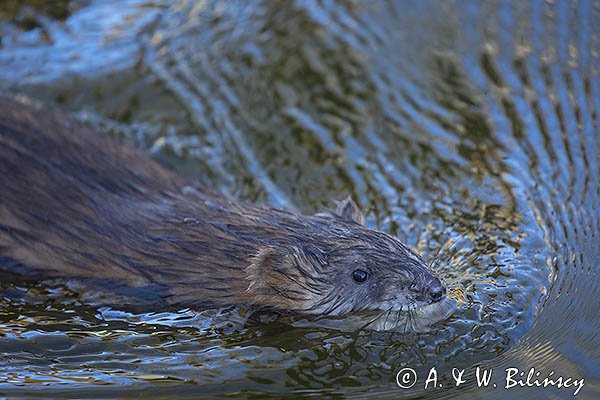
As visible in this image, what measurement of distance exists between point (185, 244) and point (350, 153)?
162 centimetres

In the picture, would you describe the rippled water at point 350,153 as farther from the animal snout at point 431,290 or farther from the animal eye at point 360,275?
the animal eye at point 360,275

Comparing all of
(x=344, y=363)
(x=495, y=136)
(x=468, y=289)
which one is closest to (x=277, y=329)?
(x=344, y=363)

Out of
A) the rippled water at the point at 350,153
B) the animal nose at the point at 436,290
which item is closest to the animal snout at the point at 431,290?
the animal nose at the point at 436,290

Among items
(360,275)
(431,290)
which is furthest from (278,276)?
(431,290)

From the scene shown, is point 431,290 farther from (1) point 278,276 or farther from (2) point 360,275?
(1) point 278,276

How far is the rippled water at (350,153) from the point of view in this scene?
4281 mm

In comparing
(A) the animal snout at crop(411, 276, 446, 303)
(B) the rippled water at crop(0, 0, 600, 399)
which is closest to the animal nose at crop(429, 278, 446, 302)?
(A) the animal snout at crop(411, 276, 446, 303)

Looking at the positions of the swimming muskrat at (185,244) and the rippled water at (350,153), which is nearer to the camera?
the rippled water at (350,153)

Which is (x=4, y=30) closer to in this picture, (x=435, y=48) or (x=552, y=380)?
(x=435, y=48)

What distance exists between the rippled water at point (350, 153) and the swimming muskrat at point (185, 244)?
0.16 m

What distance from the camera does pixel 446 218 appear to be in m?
5.38

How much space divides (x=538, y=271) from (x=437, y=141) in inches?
59.2

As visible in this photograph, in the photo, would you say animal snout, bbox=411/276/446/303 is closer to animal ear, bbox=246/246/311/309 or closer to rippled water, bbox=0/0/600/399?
rippled water, bbox=0/0/600/399

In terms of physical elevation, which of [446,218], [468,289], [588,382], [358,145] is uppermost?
[358,145]
